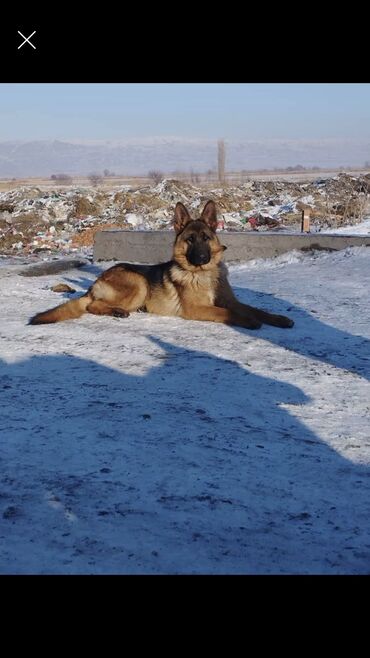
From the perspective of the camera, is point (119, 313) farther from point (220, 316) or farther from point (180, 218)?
point (180, 218)

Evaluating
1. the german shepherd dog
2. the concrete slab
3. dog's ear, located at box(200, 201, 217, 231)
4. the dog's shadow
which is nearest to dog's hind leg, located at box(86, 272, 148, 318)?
the german shepherd dog

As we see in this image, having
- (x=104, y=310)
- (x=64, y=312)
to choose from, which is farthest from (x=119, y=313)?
(x=64, y=312)

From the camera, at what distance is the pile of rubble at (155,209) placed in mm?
17250

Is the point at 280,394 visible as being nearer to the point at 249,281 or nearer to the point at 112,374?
the point at 112,374

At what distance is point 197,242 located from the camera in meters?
7.77

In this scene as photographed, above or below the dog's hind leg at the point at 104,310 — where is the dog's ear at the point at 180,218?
above

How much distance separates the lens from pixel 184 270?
7836 millimetres

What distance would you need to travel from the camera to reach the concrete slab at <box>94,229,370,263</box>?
1109cm

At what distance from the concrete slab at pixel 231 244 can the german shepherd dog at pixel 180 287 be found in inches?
140

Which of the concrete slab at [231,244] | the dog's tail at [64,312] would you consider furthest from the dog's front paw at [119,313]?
the concrete slab at [231,244]

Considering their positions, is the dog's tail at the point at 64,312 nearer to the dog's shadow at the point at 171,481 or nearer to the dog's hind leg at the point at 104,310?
the dog's hind leg at the point at 104,310

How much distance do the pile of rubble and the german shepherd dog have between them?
793 centimetres

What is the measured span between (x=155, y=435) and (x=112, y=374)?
1.47m

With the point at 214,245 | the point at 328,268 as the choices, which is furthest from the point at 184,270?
the point at 328,268
